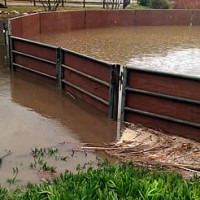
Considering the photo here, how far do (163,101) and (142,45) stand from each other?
394 inches

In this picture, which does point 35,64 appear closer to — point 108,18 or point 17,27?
point 17,27

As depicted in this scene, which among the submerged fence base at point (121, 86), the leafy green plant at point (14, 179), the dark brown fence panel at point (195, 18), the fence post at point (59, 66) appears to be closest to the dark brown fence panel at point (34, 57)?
the submerged fence base at point (121, 86)

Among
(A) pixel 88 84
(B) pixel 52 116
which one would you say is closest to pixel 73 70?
(A) pixel 88 84

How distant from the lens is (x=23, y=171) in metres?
4.64

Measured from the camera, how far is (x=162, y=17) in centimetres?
2319

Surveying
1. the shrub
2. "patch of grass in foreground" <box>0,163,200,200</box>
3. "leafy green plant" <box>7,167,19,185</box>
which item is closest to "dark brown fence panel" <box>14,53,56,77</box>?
"leafy green plant" <box>7,167,19,185</box>

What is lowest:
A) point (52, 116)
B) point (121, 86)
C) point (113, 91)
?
point (52, 116)

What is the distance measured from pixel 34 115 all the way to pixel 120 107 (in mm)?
1648

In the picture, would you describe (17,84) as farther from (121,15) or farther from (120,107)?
(121,15)

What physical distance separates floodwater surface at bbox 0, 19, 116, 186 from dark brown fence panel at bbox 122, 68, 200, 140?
0.60 m

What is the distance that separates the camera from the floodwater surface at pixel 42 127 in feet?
16.0

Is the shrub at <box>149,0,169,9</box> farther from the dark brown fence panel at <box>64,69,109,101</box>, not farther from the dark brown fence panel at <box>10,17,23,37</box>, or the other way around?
the dark brown fence panel at <box>64,69,109,101</box>

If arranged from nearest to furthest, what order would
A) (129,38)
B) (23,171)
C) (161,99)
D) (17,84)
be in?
(23,171), (161,99), (17,84), (129,38)

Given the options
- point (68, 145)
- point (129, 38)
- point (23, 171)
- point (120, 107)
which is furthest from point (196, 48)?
point (23, 171)
